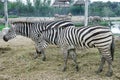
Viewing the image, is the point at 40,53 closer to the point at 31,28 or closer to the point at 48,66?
the point at 31,28

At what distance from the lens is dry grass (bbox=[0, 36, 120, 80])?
18.8ft

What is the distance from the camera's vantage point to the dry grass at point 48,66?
573 cm

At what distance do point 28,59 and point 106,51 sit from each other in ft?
8.90

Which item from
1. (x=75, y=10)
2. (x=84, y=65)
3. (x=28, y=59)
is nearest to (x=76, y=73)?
(x=84, y=65)

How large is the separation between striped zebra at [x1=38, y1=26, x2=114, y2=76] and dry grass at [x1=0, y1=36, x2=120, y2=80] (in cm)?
30

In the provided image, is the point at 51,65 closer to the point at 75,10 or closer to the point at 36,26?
the point at 36,26

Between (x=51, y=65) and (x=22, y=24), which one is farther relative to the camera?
(x=22, y=24)

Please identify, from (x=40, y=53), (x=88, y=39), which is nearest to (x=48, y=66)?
(x=40, y=53)

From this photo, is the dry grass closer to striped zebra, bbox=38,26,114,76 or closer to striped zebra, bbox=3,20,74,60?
striped zebra, bbox=38,26,114,76

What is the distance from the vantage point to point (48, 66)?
668cm

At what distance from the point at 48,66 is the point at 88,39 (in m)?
1.54

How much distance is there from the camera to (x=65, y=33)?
246 inches

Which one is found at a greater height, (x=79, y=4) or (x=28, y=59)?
(x=79, y=4)

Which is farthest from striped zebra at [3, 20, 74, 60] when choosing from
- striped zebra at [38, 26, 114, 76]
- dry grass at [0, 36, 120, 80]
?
striped zebra at [38, 26, 114, 76]
